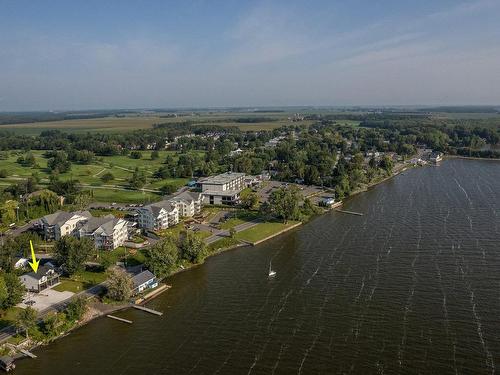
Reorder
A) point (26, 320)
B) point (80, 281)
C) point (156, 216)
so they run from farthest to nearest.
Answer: point (156, 216), point (80, 281), point (26, 320)

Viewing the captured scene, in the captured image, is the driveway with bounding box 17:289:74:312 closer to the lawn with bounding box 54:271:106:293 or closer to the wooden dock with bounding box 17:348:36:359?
the lawn with bounding box 54:271:106:293

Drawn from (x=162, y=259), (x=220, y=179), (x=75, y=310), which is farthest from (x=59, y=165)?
(x=75, y=310)

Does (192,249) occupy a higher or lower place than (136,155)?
lower

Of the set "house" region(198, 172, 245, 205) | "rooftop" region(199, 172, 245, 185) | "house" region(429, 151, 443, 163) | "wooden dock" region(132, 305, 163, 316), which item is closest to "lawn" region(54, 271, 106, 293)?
"wooden dock" region(132, 305, 163, 316)

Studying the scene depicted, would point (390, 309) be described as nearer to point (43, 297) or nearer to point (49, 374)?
point (49, 374)

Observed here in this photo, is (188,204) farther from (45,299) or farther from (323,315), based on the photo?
(323,315)

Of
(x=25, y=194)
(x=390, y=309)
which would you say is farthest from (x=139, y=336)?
(x=25, y=194)
